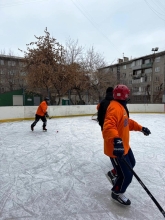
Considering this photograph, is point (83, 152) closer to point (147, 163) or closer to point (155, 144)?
point (147, 163)

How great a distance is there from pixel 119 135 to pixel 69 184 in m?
1.18

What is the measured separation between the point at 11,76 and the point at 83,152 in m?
24.4

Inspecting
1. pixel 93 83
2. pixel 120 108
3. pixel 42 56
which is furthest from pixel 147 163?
pixel 93 83

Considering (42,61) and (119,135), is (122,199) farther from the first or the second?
(42,61)

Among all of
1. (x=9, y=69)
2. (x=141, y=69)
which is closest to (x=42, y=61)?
(x=9, y=69)

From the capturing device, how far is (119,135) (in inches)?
76.2

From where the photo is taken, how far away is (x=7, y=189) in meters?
2.42

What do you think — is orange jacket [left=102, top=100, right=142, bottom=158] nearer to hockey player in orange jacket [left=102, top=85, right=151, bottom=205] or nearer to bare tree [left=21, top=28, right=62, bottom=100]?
hockey player in orange jacket [left=102, top=85, right=151, bottom=205]

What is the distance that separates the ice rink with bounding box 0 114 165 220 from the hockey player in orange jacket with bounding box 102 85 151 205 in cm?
25

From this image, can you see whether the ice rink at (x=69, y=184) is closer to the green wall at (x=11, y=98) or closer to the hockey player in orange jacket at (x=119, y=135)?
the hockey player in orange jacket at (x=119, y=135)

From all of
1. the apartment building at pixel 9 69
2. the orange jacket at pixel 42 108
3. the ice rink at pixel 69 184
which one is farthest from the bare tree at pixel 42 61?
the apartment building at pixel 9 69

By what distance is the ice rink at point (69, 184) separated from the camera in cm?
193

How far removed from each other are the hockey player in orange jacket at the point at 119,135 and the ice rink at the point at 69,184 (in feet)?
0.81

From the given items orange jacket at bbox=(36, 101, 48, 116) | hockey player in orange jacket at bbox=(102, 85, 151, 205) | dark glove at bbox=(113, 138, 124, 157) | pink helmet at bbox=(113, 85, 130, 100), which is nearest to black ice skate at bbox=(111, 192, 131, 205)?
hockey player in orange jacket at bbox=(102, 85, 151, 205)
